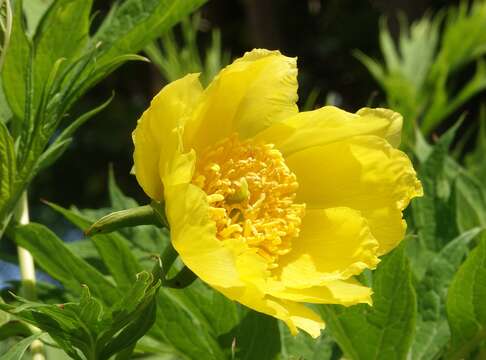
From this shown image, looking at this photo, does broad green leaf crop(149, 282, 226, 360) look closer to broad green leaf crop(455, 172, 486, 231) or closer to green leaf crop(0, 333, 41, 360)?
green leaf crop(0, 333, 41, 360)

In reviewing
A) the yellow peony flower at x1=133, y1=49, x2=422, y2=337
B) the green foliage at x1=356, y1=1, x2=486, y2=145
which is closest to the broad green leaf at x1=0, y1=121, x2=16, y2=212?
the yellow peony flower at x1=133, y1=49, x2=422, y2=337

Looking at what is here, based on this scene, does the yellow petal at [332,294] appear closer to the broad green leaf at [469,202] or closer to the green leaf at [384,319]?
the green leaf at [384,319]

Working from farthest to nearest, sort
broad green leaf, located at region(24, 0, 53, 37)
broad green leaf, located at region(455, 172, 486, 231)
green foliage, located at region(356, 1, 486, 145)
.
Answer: green foliage, located at region(356, 1, 486, 145)
broad green leaf, located at region(455, 172, 486, 231)
broad green leaf, located at region(24, 0, 53, 37)

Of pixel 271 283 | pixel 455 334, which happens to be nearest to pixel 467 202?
pixel 455 334

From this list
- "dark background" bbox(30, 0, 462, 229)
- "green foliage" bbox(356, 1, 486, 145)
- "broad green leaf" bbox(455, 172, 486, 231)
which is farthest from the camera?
"dark background" bbox(30, 0, 462, 229)

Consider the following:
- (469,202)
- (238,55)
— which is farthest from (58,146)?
(238,55)

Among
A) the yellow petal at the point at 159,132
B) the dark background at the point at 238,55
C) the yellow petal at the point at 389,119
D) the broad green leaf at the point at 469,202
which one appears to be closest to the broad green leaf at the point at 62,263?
the yellow petal at the point at 159,132
